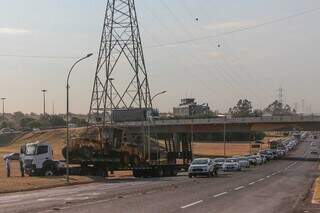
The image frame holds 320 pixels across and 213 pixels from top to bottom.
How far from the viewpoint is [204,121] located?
131 metres

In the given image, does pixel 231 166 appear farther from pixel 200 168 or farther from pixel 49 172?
pixel 49 172

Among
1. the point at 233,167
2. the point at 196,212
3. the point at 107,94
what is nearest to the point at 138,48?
the point at 107,94

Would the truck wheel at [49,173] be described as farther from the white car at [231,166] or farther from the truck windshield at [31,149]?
the white car at [231,166]

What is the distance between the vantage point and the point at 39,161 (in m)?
52.4

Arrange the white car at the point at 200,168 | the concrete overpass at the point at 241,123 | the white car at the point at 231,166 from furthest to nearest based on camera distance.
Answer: the concrete overpass at the point at 241,123 → the white car at the point at 231,166 → the white car at the point at 200,168

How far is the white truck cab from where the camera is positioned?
2057 inches

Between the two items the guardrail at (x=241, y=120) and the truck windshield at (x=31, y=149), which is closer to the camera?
the truck windshield at (x=31, y=149)

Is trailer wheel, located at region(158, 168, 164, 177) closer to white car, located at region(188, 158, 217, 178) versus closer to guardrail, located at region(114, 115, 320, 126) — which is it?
white car, located at region(188, 158, 217, 178)

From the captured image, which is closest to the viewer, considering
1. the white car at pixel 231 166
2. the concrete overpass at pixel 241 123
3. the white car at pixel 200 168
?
the white car at pixel 200 168

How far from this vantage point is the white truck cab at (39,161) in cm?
5225

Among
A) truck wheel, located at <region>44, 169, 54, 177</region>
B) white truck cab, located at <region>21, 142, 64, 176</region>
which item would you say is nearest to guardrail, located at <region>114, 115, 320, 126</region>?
white truck cab, located at <region>21, 142, 64, 176</region>

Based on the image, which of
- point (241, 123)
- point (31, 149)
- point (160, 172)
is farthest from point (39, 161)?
point (241, 123)

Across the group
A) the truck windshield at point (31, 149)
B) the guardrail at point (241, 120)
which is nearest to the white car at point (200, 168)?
the truck windshield at point (31, 149)

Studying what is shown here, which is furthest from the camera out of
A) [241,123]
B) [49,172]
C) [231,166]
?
[241,123]
